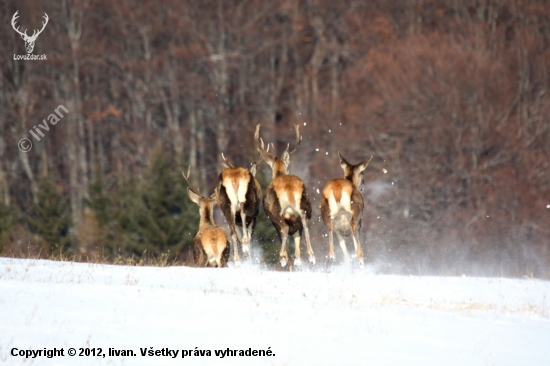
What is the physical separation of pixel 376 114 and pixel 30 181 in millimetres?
22523

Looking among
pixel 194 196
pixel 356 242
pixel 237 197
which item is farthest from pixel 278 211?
pixel 194 196

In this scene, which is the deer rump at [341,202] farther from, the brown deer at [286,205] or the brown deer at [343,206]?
the brown deer at [286,205]

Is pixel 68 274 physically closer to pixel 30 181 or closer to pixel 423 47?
pixel 423 47

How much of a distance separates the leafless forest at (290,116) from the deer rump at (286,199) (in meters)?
9.39

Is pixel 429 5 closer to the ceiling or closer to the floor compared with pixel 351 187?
closer to the ceiling

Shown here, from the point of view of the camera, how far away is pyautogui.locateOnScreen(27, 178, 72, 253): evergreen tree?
134 ft

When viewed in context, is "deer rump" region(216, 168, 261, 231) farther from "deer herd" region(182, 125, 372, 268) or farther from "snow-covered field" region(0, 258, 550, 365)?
"snow-covered field" region(0, 258, 550, 365)

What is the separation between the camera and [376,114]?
41438 millimetres

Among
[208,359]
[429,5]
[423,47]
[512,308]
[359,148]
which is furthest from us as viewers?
[429,5]

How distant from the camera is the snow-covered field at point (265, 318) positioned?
8414 millimetres

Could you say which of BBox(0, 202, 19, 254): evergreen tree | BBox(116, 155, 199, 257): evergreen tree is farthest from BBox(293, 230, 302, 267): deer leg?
BBox(0, 202, 19, 254): evergreen tree

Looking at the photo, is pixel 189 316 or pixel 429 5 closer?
pixel 189 316

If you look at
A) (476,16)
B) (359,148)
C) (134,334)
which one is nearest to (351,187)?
(134,334)

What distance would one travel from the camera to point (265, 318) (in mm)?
9727
